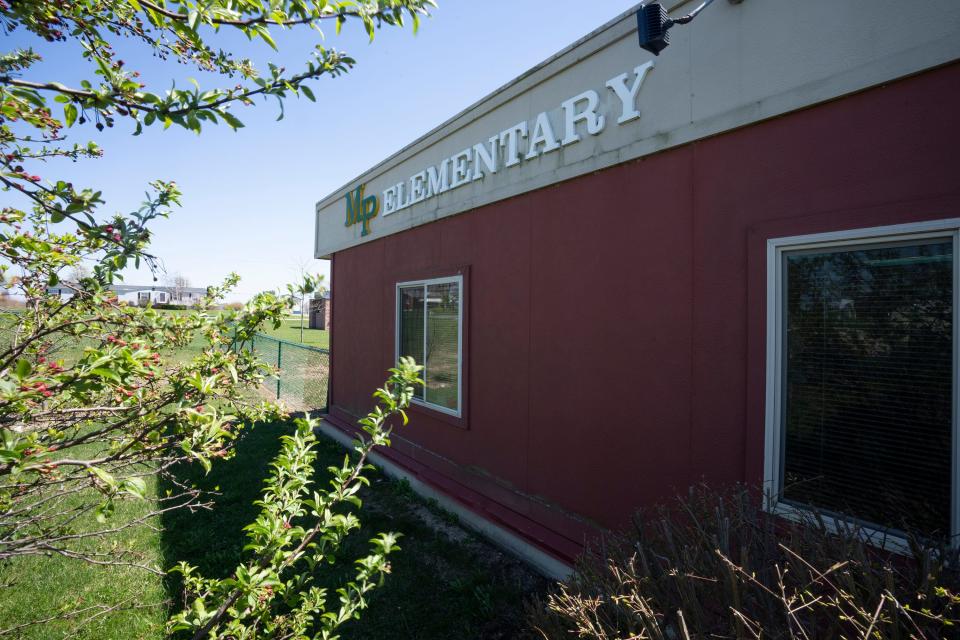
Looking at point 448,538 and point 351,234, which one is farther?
point 351,234

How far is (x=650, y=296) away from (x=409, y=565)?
298 centimetres

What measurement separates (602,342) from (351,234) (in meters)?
5.55

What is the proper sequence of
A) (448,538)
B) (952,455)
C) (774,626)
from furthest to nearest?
(448,538) → (952,455) → (774,626)

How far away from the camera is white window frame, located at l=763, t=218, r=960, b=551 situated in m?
2.30

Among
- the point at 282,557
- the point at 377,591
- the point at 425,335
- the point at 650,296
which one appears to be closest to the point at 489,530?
the point at 377,591

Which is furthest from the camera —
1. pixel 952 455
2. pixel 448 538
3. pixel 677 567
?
pixel 448 538


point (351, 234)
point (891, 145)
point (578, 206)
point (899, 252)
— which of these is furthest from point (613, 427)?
point (351, 234)

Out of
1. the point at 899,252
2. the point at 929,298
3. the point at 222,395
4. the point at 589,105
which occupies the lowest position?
the point at 222,395

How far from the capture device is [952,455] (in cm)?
231

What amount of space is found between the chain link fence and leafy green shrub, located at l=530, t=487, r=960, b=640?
322 inches

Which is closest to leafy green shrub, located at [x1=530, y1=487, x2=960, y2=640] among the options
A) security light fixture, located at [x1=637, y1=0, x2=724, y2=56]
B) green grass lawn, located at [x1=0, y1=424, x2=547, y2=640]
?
green grass lawn, located at [x1=0, y1=424, x2=547, y2=640]

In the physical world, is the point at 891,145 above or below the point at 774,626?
above

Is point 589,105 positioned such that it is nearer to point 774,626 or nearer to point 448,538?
point 774,626

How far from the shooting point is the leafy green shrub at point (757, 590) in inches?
56.7
